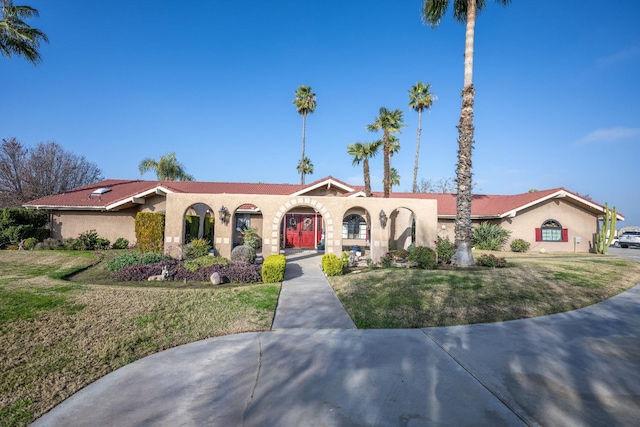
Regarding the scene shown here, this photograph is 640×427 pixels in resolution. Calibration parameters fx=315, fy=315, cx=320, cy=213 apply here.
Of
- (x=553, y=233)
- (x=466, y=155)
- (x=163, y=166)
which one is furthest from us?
(x=163, y=166)

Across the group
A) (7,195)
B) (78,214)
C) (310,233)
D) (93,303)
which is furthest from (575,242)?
(7,195)

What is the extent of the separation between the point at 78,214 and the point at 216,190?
8.65m

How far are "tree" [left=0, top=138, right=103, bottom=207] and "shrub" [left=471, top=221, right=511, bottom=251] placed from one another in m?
37.8

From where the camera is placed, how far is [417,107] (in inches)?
1401

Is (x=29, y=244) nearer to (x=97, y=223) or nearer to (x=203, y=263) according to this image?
(x=97, y=223)

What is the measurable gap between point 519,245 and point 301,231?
50.6 feet

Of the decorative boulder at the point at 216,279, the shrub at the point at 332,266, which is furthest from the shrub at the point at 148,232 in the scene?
the shrub at the point at 332,266

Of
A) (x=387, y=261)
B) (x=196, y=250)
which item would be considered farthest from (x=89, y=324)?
(x=387, y=261)

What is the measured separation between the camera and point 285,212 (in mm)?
16484

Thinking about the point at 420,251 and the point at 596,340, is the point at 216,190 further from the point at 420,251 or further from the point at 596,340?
the point at 596,340

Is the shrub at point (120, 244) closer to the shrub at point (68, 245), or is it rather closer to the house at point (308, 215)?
the house at point (308, 215)

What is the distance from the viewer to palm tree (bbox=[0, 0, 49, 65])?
56.9 feet

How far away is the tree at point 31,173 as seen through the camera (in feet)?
92.6

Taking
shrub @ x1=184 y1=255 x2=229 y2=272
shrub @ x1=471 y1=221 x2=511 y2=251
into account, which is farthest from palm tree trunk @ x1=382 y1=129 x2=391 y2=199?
shrub @ x1=184 y1=255 x2=229 y2=272
